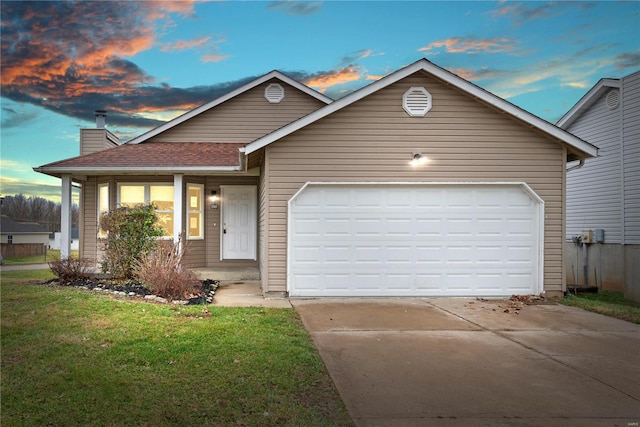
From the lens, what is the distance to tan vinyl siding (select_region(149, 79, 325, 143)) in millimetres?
14312

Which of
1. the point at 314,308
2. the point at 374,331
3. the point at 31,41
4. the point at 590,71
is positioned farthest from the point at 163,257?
the point at 590,71

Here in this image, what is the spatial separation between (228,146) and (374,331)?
9.05 meters

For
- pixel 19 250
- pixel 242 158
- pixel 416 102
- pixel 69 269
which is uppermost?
pixel 416 102

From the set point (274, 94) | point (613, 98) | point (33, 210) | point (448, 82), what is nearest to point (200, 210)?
point (274, 94)

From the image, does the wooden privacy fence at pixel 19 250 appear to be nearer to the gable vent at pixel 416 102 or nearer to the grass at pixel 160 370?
the grass at pixel 160 370

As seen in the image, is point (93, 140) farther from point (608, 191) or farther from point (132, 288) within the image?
point (608, 191)

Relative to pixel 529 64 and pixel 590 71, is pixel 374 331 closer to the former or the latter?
pixel 529 64

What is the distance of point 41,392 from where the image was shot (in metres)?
3.84

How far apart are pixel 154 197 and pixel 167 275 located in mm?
4625

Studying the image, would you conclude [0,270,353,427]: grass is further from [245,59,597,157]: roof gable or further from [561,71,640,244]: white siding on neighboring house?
[561,71,640,244]: white siding on neighboring house

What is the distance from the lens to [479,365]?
4.89 m

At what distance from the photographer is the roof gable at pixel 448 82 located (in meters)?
9.02

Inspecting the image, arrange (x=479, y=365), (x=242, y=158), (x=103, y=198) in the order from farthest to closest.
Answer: (x=103, y=198) < (x=242, y=158) < (x=479, y=365)

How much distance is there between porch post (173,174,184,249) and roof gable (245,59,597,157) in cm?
343
